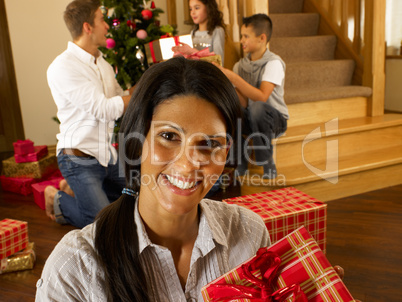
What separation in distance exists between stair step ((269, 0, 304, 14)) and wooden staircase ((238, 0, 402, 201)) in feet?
1.06

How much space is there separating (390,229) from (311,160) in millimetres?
823

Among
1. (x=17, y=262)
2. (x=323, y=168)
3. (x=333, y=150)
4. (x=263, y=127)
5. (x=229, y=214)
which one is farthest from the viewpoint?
(x=333, y=150)

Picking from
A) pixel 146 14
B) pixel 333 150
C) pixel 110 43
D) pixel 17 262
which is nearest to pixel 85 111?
pixel 17 262

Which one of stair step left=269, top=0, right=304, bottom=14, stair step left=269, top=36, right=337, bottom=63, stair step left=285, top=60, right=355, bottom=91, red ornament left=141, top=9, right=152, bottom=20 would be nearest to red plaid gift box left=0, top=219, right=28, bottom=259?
red ornament left=141, top=9, right=152, bottom=20

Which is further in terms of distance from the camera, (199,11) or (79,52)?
(199,11)

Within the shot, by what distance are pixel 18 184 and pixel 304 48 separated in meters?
2.92

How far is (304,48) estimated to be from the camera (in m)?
4.28

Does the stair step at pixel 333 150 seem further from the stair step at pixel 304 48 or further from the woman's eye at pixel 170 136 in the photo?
the woman's eye at pixel 170 136

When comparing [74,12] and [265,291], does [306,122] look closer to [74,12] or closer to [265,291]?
[74,12]

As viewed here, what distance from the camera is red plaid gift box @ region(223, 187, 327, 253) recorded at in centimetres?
199

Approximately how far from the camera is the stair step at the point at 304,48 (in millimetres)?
4176

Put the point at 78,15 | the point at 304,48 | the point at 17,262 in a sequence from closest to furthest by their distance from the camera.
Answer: the point at 17,262
the point at 78,15
the point at 304,48

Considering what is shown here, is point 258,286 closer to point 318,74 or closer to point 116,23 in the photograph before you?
point 116,23

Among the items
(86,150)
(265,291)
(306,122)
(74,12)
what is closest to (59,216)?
(86,150)
